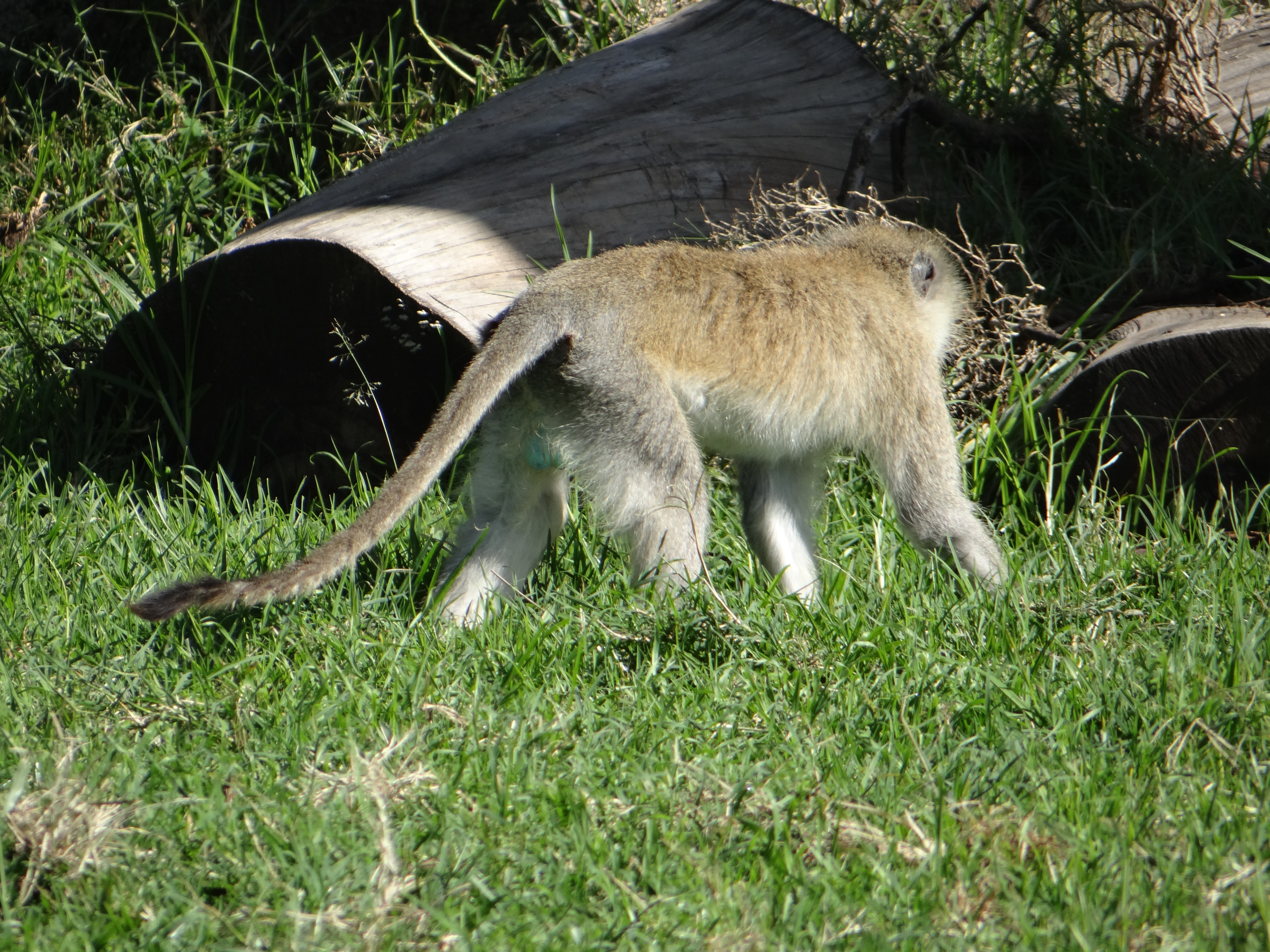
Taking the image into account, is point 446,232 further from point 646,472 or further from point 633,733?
point 633,733

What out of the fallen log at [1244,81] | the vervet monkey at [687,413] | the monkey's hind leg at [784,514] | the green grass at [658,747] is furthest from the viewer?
the fallen log at [1244,81]

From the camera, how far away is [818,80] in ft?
17.7

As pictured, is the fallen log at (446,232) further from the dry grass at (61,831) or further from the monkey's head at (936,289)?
the dry grass at (61,831)

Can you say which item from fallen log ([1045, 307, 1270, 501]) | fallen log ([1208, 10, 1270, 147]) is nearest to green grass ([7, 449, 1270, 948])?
fallen log ([1045, 307, 1270, 501])

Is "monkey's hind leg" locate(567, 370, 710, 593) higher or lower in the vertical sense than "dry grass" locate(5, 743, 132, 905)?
higher

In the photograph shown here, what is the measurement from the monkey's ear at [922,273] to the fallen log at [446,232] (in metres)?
0.85

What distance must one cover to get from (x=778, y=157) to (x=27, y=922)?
390cm

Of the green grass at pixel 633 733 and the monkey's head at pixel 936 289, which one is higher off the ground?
the monkey's head at pixel 936 289

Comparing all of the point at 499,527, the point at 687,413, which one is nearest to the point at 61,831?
the point at 499,527

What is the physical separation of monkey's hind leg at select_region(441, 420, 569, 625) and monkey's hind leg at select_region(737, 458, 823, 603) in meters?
0.67

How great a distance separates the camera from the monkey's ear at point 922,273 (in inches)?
169

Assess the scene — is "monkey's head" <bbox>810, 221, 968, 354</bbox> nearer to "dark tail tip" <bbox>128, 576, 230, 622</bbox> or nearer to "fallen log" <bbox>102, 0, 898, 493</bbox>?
"fallen log" <bbox>102, 0, 898, 493</bbox>

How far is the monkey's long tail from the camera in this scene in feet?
9.96

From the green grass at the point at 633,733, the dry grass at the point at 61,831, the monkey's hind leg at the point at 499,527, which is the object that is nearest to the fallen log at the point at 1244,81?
the green grass at the point at 633,733
